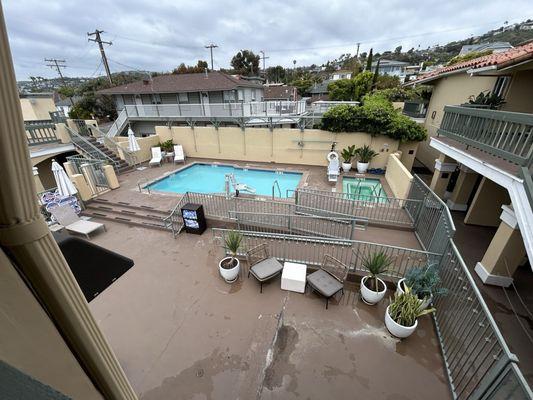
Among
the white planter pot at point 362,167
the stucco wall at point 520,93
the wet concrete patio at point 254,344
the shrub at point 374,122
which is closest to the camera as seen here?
the wet concrete patio at point 254,344

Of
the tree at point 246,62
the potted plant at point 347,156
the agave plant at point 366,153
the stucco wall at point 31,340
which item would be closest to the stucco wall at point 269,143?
the agave plant at point 366,153

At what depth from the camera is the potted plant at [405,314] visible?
15.5 feet

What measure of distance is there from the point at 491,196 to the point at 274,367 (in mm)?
9319

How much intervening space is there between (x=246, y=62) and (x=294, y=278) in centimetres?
5684

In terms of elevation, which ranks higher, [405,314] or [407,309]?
[407,309]

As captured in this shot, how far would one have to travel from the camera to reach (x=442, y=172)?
9430 mm

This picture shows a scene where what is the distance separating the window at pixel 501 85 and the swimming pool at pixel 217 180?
29.5ft

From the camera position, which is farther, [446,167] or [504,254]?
[446,167]

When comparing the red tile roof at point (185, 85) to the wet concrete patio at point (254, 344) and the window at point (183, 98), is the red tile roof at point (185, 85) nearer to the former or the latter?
the window at point (183, 98)

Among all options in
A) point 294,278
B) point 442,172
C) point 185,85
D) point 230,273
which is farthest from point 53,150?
point 442,172

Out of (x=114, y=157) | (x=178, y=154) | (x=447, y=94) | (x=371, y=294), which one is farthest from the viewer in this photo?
(x=178, y=154)

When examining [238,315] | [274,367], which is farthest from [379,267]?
[238,315]

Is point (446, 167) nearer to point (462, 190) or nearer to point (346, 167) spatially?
point (462, 190)

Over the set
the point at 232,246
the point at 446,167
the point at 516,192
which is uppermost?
the point at 516,192
